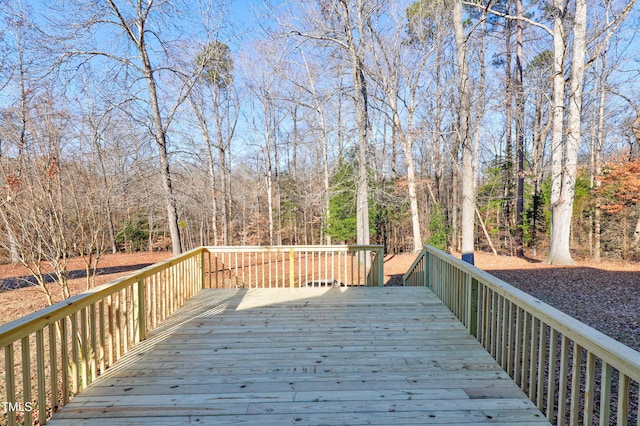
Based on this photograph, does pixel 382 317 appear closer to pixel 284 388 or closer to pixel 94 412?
pixel 284 388

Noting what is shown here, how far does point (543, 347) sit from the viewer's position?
207 centimetres

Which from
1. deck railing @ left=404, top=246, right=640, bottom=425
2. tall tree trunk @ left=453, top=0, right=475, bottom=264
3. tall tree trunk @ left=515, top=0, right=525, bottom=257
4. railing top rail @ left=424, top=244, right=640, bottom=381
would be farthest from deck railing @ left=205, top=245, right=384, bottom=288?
tall tree trunk @ left=515, top=0, right=525, bottom=257

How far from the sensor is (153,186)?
23.4 feet

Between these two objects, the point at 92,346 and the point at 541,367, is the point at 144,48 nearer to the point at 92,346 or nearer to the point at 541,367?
the point at 92,346

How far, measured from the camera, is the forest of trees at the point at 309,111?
Answer: 16.3ft

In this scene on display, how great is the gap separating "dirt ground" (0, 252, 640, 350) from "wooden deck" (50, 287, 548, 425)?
9.11 feet

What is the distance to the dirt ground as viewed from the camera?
4758mm

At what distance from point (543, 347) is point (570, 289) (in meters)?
5.53

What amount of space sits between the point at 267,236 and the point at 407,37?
12.0 m

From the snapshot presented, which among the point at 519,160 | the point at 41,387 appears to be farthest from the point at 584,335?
the point at 519,160

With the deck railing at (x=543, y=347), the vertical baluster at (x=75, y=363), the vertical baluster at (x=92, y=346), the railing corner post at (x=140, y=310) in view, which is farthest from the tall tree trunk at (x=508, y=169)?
the vertical baluster at (x=75, y=363)

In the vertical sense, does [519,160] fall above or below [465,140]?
above

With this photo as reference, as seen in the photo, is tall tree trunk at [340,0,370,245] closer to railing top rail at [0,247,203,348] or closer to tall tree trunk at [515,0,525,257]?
railing top rail at [0,247,203,348]

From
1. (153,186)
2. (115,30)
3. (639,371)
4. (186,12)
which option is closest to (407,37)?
(186,12)
